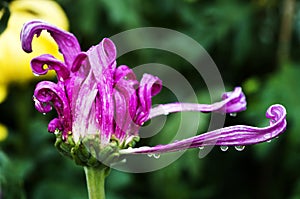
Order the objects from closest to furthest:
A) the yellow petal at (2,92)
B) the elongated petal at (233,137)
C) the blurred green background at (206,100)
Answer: the elongated petal at (233,137) < the yellow petal at (2,92) < the blurred green background at (206,100)

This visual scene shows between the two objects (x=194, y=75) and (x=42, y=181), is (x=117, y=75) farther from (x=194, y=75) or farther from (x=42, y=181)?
(x=194, y=75)

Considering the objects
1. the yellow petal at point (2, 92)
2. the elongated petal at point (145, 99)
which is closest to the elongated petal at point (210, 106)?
the elongated petal at point (145, 99)

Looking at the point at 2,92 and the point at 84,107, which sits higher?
the point at 2,92

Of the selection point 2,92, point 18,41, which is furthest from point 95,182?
point 18,41

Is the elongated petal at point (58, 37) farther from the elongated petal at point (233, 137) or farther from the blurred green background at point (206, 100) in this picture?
the blurred green background at point (206, 100)

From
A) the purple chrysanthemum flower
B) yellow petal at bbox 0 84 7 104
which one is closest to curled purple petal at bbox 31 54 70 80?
the purple chrysanthemum flower

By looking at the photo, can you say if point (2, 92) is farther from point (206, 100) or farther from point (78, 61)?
point (78, 61)
